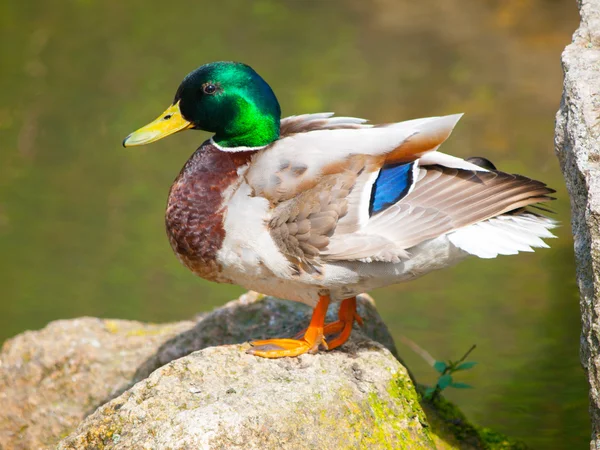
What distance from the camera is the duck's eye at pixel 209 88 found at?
348cm

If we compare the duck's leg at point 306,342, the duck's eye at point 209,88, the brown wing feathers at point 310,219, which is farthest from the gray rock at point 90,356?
the duck's eye at point 209,88

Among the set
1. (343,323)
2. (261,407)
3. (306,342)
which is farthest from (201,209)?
(261,407)

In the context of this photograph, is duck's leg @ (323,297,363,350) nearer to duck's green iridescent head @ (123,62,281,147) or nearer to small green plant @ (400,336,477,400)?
small green plant @ (400,336,477,400)

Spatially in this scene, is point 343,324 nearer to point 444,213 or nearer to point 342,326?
point 342,326

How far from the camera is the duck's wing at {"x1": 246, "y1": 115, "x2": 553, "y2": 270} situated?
10.2 ft

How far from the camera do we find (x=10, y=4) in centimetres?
1045

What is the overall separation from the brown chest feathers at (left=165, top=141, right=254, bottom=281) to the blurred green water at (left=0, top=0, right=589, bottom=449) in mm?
2068

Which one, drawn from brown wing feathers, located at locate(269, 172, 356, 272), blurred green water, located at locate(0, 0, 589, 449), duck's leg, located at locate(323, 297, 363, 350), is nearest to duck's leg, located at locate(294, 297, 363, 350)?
duck's leg, located at locate(323, 297, 363, 350)

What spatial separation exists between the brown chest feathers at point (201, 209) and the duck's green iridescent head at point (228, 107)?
9cm

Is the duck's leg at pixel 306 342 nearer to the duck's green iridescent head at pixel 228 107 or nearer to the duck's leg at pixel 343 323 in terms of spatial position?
the duck's leg at pixel 343 323

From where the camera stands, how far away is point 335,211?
312cm

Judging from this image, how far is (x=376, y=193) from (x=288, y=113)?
15.4 ft

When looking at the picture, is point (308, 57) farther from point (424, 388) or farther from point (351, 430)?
point (351, 430)

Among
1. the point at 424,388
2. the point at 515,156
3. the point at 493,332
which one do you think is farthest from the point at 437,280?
the point at 424,388
